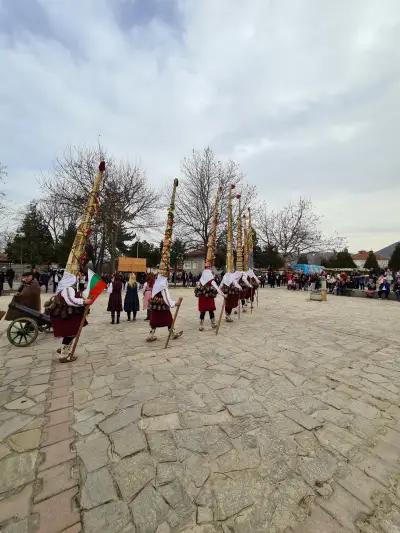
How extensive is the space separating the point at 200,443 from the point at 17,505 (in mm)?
1577

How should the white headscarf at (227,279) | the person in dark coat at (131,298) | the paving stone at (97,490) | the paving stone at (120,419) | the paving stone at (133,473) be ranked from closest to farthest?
the paving stone at (97,490) < the paving stone at (133,473) < the paving stone at (120,419) < the white headscarf at (227,279) < the person in dark coat at (131,298)

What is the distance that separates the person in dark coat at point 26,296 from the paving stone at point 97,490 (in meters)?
5.45

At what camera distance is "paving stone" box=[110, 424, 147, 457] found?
2.72m

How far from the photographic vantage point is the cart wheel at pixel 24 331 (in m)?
6.40

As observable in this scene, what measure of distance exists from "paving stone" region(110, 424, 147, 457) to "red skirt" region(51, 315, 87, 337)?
2868mm

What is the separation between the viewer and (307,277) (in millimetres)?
27062

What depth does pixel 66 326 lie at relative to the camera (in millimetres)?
5348

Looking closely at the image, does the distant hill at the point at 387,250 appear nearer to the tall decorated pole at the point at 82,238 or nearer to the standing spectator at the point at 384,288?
the standing spectator at the point at 384,288

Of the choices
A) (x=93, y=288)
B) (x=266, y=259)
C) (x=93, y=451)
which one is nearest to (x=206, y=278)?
(x=93, y=288)

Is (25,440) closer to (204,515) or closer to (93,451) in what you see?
(93,451)

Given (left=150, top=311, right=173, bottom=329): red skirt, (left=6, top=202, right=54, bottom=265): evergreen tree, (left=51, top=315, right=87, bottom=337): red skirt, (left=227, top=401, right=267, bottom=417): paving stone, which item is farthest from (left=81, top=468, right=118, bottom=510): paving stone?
(left=6, top=202, right=54, bottom=265): evergreen tree

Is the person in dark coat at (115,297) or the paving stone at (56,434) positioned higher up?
the person in dark coat at (115,297)

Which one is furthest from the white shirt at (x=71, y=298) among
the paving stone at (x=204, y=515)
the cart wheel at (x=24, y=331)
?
the paving stone at (x=204, y=515)

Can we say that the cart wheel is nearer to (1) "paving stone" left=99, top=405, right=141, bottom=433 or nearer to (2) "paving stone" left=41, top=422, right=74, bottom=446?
(2) "paving stone" left=41, top=422, right=74, bottom=446
